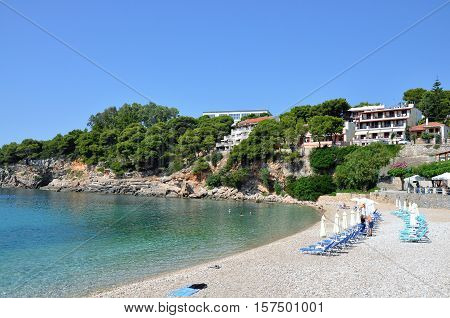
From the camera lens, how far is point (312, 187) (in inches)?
1951

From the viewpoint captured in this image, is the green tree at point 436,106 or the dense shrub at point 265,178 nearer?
the dense shrub at point 265,178

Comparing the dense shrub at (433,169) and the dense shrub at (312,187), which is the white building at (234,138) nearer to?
the dense shrub at (312,187)

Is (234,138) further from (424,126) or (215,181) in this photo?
(424,126)

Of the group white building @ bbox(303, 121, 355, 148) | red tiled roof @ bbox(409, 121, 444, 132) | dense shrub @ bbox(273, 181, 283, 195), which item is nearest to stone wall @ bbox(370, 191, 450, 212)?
dense shrub @ bbox(273, 181, 283, 195)

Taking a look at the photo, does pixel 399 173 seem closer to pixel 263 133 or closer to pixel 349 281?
pixel 263 133

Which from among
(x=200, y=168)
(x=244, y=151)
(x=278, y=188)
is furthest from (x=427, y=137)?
(x=200, y=168)

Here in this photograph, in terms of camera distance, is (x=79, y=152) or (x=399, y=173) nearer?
(x=399, y=173)

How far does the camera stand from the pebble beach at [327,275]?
9648mm

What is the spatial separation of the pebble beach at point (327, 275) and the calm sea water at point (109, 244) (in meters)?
1.93

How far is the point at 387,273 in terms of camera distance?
11094 millimetres

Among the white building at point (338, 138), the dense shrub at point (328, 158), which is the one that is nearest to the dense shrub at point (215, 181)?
the white building at point (338, 138)

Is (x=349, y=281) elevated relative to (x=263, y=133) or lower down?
lower down
